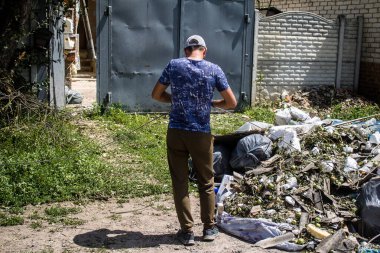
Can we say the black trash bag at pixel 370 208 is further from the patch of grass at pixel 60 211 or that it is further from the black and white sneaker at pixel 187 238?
the patch of grass at pixel 60 211

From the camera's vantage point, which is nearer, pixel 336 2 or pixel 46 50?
pixel 46 50

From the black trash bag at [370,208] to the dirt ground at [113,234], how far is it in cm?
111

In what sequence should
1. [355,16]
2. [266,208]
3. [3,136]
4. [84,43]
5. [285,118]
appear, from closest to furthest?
1. [266,208]
2. [3,136]
3. [285,118]
4. [355,16]
5. [84,43]

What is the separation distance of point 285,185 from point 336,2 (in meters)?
8.53

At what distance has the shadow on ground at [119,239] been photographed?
5145mm

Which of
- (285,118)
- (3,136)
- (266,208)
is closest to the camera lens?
(266,208)

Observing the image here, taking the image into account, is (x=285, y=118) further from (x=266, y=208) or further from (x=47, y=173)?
(x=47, y=173)

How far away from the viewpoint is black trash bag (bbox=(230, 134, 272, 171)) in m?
6.74

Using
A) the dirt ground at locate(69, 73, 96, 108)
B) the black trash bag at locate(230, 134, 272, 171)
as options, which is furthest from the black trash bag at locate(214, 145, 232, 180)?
the dirt ground at locate(69, 73, 96, 108)

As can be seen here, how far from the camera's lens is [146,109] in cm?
1060

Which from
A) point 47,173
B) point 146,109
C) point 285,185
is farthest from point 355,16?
point 47,173

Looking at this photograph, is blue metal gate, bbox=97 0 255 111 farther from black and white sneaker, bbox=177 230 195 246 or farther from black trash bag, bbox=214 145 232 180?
black and white sneaker, bbox=177 230 195 246

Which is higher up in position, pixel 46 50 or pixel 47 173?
pixel 46 50

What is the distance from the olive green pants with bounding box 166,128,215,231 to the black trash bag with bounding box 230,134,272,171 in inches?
64.4
